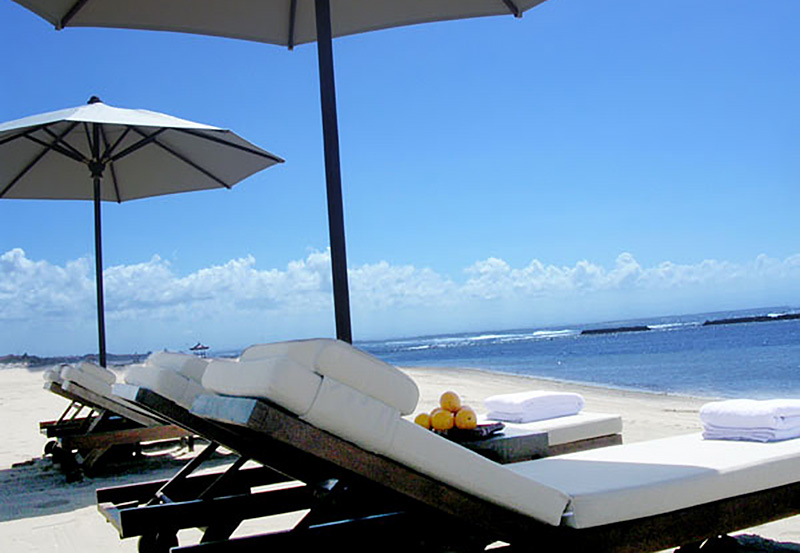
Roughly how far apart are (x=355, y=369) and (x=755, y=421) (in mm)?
1826

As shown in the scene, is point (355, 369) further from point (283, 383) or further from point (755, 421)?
point (755, 421)

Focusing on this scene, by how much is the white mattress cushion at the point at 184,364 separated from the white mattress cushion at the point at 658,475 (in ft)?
3.83

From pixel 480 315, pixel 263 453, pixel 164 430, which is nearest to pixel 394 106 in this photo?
pixel 164 430

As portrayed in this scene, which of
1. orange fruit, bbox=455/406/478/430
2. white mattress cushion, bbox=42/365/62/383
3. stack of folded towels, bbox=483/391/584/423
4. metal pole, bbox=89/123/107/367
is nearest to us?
orange fruit, bbox=455/406/478/430

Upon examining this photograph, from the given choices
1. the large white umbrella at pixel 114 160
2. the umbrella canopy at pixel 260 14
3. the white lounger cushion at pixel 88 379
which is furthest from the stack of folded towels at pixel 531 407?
the large white umbrella at pixel 114 160

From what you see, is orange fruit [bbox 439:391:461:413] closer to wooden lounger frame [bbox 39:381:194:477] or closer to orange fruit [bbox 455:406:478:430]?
orange fruit [bbox 455:406:478:430]

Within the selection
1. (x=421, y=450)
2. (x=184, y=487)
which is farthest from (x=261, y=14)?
(x=421, y=450)

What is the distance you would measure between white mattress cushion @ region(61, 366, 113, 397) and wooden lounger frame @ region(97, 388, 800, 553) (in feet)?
8.87

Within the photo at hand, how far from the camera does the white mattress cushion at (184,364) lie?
254cm

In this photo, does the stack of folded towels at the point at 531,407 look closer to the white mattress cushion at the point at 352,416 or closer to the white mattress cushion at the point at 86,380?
the white mattress cushion at the point at 352,416

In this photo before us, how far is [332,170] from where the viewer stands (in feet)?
11.1

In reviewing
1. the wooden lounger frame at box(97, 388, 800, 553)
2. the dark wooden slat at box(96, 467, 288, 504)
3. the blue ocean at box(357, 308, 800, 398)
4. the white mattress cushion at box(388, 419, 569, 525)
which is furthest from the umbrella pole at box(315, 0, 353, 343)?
the blue ocean at box(357, 308, 800, 398)

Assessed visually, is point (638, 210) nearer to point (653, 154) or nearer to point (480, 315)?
point (653, 154)

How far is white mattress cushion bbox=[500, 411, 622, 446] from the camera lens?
3.75 metres
